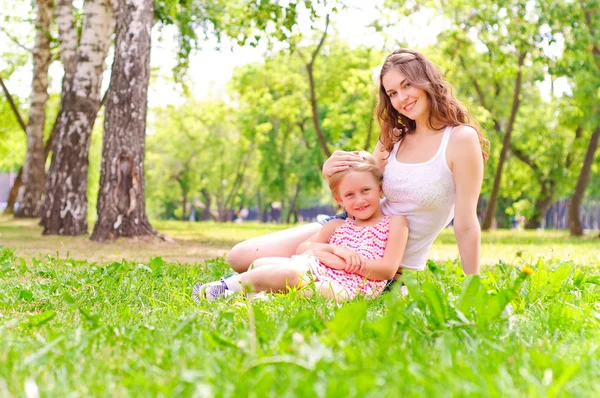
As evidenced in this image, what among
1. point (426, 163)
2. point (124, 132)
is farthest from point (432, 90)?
point (124, 132)

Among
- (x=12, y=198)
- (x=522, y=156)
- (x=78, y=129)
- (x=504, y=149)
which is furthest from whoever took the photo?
(x=522, y=156)

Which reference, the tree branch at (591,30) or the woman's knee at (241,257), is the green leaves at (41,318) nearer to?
the woman's knee at (241,257)

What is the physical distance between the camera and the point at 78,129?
13.2 m

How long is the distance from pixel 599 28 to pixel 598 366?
1628 cm

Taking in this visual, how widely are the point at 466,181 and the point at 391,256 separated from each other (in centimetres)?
66

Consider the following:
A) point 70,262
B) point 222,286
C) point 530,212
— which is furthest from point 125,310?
point 530,212

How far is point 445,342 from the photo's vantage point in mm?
2406

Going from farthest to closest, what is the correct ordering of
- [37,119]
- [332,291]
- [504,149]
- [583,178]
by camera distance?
1. [504,149]
2. [37,119]
3. [583,178]
4. [332,291]

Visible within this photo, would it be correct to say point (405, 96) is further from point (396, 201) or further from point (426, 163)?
point (396, 201)

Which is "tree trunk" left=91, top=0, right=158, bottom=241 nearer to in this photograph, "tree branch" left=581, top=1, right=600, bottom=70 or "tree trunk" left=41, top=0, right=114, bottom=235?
"tree trunk" left=41, top=0, right=114, bottom=235

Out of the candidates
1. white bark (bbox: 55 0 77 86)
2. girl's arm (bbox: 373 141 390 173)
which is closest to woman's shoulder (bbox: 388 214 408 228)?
girl's arm (bbox: 373 141 390 173)

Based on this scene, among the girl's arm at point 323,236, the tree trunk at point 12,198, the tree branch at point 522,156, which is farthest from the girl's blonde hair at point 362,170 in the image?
the tree branch at point 522,156

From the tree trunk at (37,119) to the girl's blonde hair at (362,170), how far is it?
17.9 meters

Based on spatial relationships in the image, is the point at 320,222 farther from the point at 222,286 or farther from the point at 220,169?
the point at 220,169
